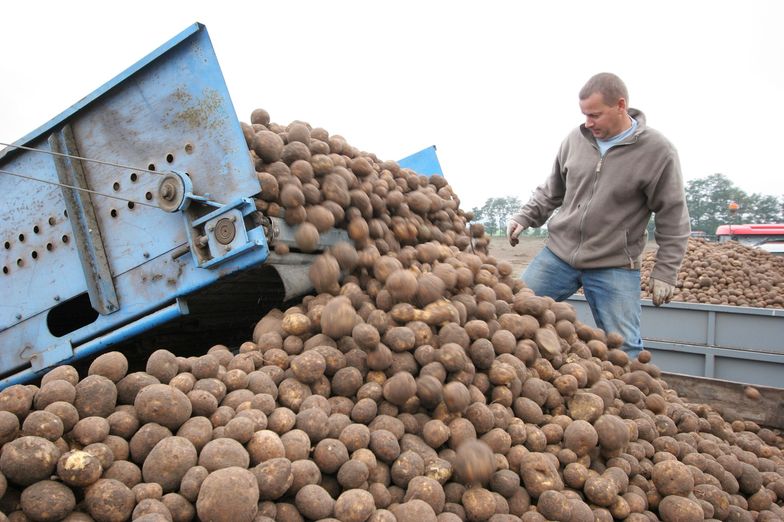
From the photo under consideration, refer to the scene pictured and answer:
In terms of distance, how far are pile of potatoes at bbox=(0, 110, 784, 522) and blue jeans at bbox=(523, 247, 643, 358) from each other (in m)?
0.56

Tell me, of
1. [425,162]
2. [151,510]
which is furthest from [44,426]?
[425,162]

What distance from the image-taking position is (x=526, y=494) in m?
2.23

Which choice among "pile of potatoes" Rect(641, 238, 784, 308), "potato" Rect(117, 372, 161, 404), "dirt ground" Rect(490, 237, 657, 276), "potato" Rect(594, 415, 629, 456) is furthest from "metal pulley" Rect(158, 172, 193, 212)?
"dirt ground" Rect(490, 237, 657, 276)

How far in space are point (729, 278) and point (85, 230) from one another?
8.92 metres

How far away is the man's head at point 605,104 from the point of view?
409 centimetres

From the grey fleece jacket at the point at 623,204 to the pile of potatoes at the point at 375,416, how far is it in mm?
1004

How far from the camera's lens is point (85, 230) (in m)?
3.07

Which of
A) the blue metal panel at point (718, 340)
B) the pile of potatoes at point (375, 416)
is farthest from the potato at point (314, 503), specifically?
the blue metal panel at point (718, 340)

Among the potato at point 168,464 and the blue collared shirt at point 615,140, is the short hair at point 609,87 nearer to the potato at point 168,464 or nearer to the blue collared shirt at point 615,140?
the blue collared shirt at point 615,140

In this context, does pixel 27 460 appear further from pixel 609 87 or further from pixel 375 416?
pixel 609 87

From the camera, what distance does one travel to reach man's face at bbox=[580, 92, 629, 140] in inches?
162

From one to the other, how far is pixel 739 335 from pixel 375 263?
4662 millimetres

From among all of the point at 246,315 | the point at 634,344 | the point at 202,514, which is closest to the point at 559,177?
the point at 634,344

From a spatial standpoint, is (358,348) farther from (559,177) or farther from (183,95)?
(559,177)
